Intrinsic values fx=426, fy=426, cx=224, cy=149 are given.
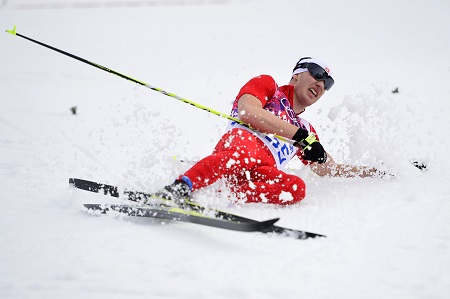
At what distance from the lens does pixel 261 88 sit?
317cm

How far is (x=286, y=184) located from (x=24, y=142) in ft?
11.2

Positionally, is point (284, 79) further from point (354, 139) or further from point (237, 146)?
point (237, 146)

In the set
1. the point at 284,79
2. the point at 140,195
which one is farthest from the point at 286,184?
the point at 284,79

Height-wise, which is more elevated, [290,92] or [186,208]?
[290,92]

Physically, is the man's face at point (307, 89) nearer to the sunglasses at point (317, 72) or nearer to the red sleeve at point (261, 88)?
the sunglasses at point (317, 72)

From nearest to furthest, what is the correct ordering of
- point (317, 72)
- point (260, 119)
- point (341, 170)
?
point (260, 119) → point (317, 72) → point (341, 170)

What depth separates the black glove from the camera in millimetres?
3047

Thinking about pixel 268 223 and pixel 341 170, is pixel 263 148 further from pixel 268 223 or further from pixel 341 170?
pixel 268 223

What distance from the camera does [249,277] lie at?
6.20ft

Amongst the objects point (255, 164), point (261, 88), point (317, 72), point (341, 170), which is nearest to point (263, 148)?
point (255, 164)

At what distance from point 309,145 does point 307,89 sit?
555 millimetres

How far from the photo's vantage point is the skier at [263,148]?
9.08 feet

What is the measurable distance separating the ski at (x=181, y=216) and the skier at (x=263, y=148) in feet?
0.46

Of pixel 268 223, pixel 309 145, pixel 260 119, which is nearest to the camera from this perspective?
pixel 268 223
